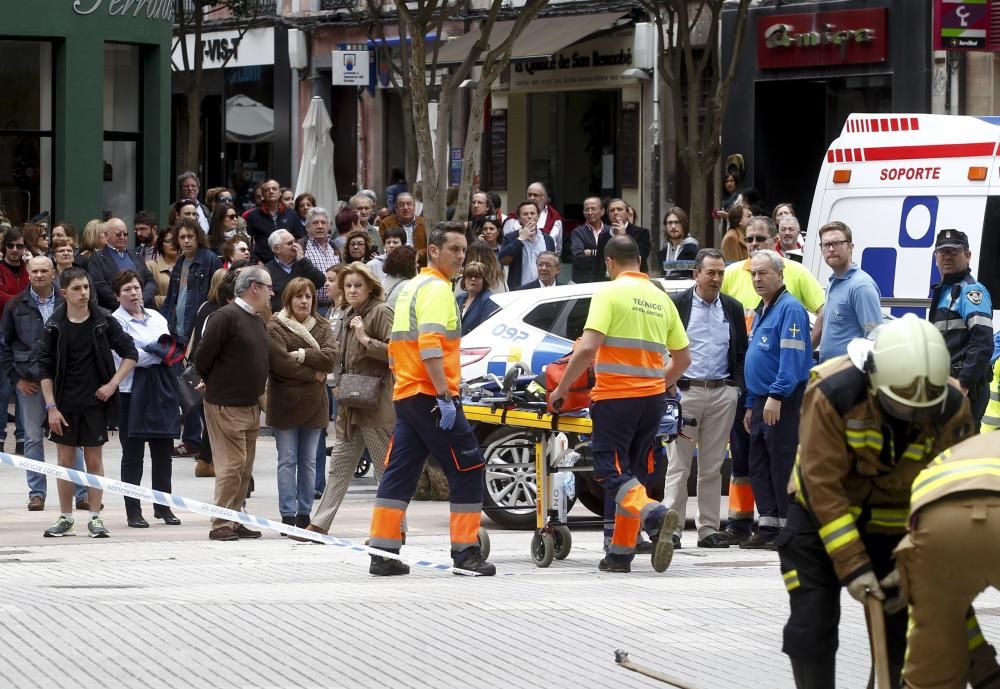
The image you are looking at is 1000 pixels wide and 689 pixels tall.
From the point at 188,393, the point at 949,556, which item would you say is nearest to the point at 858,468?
the point at 949,556

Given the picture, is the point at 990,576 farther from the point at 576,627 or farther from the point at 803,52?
the point at 803,52

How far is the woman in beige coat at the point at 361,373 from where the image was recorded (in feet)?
38.8

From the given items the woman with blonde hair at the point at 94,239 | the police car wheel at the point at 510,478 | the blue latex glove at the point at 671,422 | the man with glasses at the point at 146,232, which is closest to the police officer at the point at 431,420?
the blue latex glove at the point at 671,422

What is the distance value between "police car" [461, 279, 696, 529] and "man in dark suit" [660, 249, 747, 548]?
69 centimetres

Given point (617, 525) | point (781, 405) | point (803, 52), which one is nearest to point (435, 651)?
point (617, 525)

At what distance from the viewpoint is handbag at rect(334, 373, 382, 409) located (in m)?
11.7

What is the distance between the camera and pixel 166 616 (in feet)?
27.0

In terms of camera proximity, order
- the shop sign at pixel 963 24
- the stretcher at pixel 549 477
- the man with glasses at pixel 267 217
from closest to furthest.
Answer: the stretcher at pixel 549 477
the man with glasses at pixel 267 217
the shop sign at pixel 963 24

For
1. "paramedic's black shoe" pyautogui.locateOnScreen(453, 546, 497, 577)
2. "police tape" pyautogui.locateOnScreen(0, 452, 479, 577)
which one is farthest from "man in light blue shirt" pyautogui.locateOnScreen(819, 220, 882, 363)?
"police tape" pyautogui.locateOnScreen(0, 452, 479, 577)

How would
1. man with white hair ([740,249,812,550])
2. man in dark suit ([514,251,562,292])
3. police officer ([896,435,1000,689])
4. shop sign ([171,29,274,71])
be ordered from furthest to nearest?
shop sign ([171,29,274,71]) < man in dark suit ([514,251,562,292]) < man with white hair ([740,249,812,550]) < police officer ([896,435,1000,689])

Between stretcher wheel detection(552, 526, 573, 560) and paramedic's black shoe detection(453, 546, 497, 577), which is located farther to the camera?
stretcher wheel detection(552, 526, 573, 560)

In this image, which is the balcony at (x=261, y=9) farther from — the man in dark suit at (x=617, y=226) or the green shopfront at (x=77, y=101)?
the man in dark suit at (x=617, y=226)

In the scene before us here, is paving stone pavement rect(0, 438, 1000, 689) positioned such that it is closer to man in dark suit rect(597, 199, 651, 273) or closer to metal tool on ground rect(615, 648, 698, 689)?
metal tool on ground rect(615, 648, 698, 689)

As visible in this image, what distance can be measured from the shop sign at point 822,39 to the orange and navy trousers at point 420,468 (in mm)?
17676
